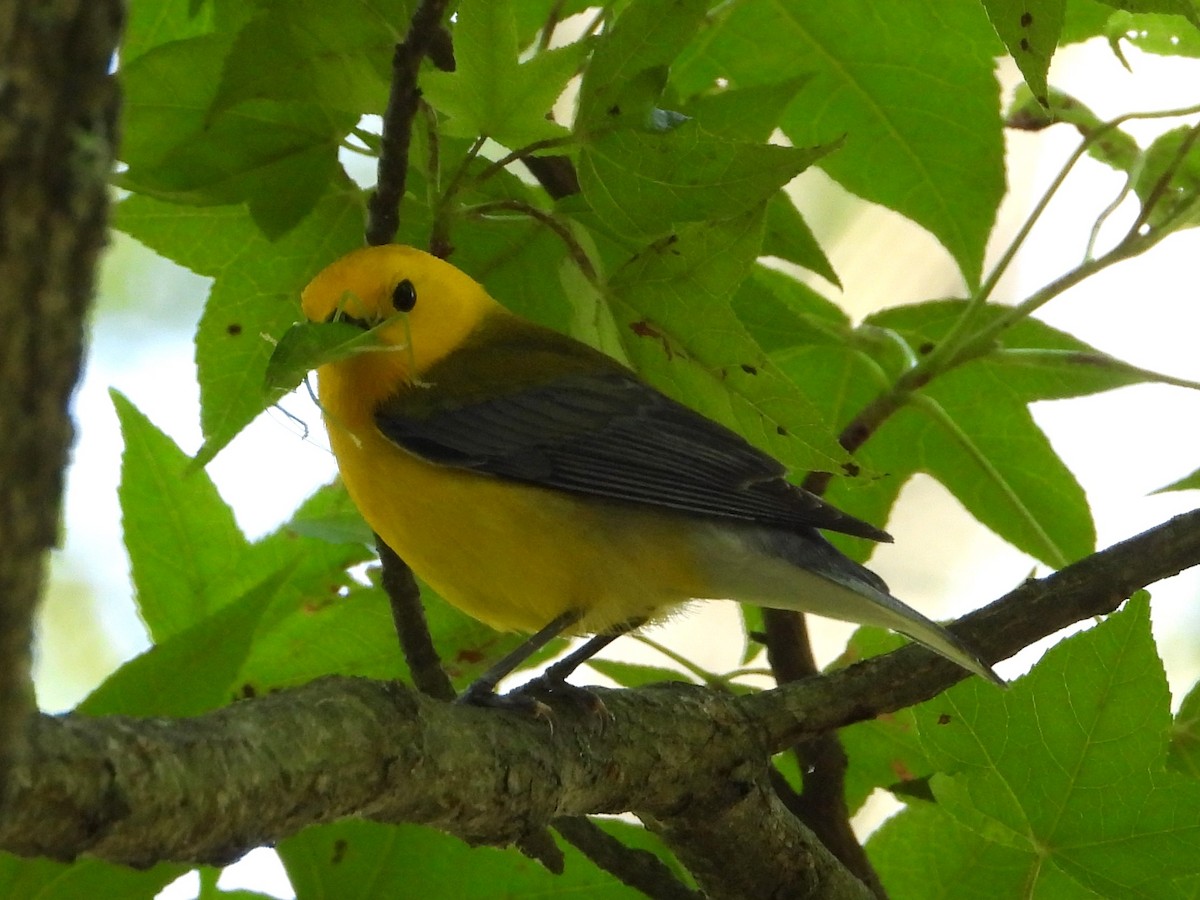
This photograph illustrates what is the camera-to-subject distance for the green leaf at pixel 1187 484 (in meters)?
1.82

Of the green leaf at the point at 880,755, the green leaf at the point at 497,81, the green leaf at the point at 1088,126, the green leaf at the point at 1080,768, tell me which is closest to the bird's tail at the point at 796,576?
the green leaf at the point at 880,755

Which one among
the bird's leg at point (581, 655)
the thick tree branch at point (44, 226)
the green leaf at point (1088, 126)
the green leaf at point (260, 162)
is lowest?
the thick tree branch at point (44, 226)

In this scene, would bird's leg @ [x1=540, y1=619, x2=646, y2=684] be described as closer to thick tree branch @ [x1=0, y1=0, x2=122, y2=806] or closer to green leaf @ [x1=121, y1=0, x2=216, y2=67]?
green leaf @ [x1=121, y1=0, x2=216, y2=67]

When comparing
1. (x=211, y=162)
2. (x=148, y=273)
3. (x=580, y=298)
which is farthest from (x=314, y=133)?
(x=148, y=273)

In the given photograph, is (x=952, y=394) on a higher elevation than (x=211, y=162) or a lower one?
lower

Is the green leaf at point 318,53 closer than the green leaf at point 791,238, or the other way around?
the green leaf at point 318,53

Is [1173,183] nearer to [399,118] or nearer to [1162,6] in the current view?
[1162,6]

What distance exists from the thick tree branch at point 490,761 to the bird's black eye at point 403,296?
34.3 inches

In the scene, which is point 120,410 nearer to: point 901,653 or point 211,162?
point 211,162

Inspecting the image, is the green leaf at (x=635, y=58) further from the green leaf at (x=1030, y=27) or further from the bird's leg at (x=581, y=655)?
the bird's leg at (x=581, y=655)

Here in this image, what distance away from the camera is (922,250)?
6320 millimetres

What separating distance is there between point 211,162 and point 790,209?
80 cm

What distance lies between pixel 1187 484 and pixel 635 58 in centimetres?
98

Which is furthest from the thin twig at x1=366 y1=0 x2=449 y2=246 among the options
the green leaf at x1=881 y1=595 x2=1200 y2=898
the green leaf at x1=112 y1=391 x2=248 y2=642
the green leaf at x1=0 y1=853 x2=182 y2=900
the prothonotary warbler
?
the green leaf at x1=881 y1=595 x2=1200 y2=898
